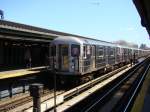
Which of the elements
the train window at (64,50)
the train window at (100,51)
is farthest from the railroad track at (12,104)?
the train window at (100,51)

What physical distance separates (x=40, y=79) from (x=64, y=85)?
175cm

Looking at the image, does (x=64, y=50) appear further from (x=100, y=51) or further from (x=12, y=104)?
(x=12, y=104)

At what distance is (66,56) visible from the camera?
67.0ft

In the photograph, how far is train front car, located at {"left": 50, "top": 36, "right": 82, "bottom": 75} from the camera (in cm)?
1995

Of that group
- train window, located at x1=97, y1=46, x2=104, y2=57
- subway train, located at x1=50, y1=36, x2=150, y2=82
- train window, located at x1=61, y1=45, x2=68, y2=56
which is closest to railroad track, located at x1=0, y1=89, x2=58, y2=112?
subway train, located at x1=50, y1=36, x2=150, y2=82

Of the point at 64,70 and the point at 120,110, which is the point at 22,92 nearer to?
the point at 64,70

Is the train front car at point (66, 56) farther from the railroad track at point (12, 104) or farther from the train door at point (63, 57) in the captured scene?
the railroad track at point (12, 104)

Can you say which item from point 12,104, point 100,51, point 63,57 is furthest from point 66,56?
point 12,104

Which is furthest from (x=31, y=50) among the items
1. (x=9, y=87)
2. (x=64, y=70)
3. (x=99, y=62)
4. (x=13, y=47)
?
(x=9, y=87)

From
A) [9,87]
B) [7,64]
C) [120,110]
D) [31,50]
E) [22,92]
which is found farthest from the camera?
[31,50]

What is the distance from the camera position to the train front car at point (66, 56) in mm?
19953

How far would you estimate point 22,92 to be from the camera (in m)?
18.4

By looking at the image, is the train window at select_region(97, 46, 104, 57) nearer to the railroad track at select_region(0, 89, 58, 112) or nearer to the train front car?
the train front car

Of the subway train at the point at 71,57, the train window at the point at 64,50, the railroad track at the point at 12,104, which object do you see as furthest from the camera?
the train window at the point at 64,50
